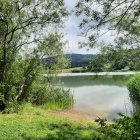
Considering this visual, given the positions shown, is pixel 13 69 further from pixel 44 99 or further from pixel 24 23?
pixel 44 99

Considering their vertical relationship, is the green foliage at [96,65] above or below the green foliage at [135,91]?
above

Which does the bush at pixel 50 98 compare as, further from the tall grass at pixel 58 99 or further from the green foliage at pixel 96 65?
the green foliage at pixel 96 65

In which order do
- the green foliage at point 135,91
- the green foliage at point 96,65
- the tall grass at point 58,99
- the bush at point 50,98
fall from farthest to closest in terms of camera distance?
the bush at point 50,98, the tall grass at point 58,99, the green foliage at point 135,91, the green foliage at point 96,65

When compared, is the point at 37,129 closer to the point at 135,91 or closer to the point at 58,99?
the point at 58,99

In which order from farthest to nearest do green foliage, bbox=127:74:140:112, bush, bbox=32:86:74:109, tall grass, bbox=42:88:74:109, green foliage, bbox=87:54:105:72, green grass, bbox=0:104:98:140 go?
bush, bbox=32:86:74:109
tall grass, bbox=42:88:74:109
green foliage, bbox=127:74:140:112
green grass, bbox=0:104:98:140
green foliage, bbox=87:54:105:72

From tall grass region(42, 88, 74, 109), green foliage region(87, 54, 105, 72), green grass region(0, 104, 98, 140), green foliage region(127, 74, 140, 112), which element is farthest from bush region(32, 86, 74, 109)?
green foliage region(87, 54, 105, 72)

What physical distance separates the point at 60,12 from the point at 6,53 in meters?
4.06

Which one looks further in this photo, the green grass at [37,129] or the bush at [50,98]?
the bush at [50,98]

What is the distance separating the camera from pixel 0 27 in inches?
871

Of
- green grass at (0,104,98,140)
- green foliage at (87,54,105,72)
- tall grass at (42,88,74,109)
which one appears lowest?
green grass at (0,104,98,140)

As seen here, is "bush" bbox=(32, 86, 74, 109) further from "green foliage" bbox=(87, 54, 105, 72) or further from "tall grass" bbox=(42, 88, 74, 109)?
"green foliage" bbox=(87, 54, 105, 72)

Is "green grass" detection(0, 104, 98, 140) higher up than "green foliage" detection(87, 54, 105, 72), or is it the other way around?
"green foliage" detection(87, 54, 105, 72)

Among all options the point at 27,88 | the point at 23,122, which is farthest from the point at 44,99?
the point at 23,122

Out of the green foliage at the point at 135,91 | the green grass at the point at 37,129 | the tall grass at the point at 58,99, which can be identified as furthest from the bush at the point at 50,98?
the green grass at the point at 37,129
